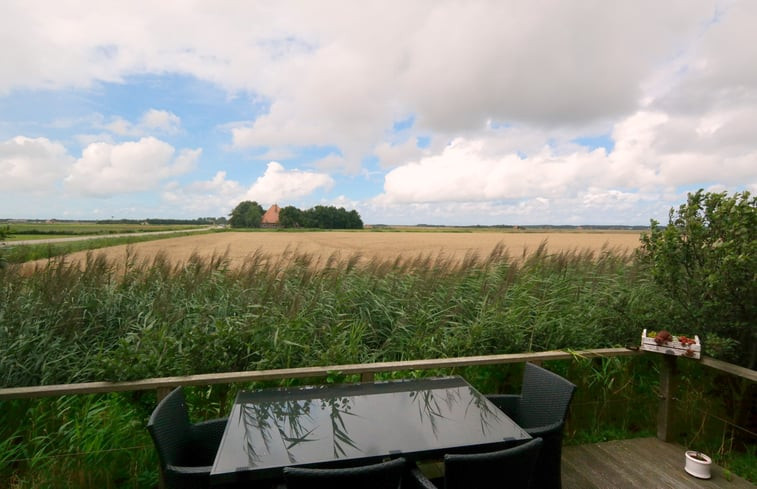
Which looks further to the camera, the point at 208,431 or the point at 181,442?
the point at 208,431

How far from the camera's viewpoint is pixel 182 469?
57.7 inches

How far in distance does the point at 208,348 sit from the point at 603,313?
348cm

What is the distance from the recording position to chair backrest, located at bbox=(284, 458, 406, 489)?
1104 mm

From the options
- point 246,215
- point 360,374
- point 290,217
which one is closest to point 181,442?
point 360,374

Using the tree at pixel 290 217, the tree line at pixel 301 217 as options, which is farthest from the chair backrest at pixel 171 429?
the tree at pixel 290 217

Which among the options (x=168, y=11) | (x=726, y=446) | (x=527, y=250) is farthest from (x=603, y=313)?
(x=168, y=11)

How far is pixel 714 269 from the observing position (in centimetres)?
270

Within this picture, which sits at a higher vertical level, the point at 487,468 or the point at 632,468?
the point at 487,468

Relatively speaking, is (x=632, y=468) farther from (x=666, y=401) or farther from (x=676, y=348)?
(x=676, y=348)

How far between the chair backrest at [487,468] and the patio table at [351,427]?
0.18 m

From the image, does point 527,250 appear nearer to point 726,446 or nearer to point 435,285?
point 435,285

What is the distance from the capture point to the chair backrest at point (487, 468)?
1.24 metres

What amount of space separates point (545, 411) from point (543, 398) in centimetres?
7

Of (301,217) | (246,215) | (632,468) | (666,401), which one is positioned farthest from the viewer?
(301,217)
